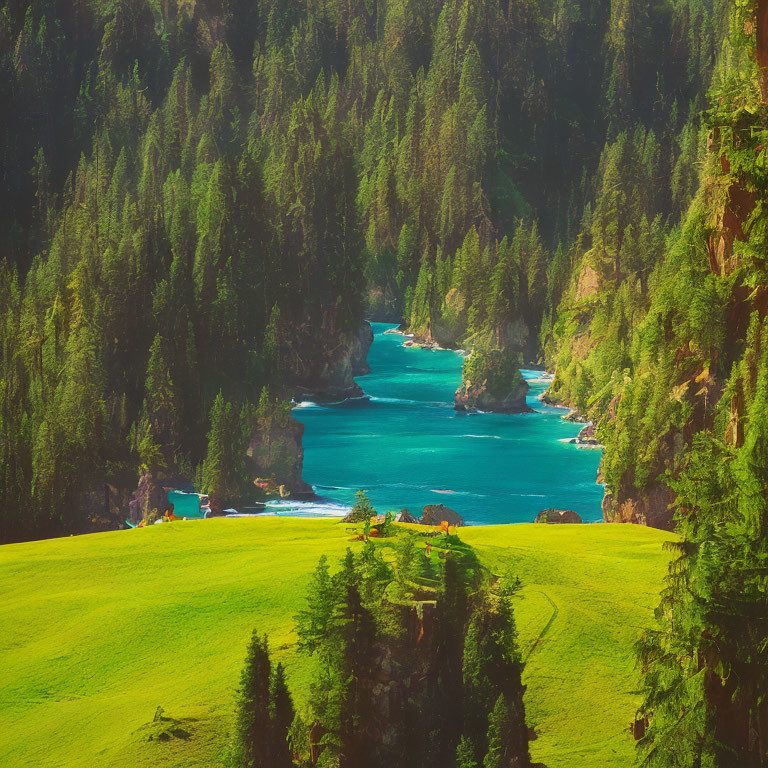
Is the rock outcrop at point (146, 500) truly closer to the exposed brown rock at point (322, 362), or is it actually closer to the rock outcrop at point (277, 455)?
the rock outcrop at point (277, 455)

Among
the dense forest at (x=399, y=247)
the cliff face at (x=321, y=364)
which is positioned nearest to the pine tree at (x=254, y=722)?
the dense forest at (x=399, y=247)

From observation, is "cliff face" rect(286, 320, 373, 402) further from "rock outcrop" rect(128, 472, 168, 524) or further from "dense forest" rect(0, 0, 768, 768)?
"rock outcrop" rect(128, 472, 168, 524)

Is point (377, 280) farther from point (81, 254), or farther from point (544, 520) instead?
point (544, 520)

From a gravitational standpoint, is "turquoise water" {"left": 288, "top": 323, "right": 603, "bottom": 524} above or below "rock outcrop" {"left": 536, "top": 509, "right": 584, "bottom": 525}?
below

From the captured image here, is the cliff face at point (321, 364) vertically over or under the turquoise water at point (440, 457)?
over

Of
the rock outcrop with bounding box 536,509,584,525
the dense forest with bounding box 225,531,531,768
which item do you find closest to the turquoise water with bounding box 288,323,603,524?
the rock outcrop with bounding box 536,509,584,525

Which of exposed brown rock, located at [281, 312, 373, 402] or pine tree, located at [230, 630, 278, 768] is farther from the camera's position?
exposed brown rock, located at [281, 312, 373, 402]

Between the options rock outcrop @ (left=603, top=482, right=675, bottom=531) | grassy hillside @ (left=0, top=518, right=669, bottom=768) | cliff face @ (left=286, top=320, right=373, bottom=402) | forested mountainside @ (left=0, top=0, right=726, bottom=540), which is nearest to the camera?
grassy hillside @ (left=0, top=518, right=669, bottom=768)
